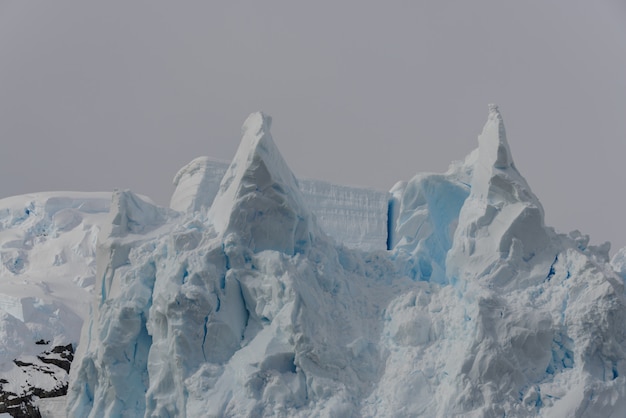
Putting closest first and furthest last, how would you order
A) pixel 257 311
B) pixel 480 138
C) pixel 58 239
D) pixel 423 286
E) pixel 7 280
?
pixel 257 311 → pixel 423 286 → pixel 480 138 → pixel 7 280 → pixel 58 239

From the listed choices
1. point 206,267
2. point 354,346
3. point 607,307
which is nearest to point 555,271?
point 607,307

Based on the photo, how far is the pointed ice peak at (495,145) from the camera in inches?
410

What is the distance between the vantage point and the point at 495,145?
10508 mm

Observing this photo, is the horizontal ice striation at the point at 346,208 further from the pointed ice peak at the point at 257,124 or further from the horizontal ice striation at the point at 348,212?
the pointed ice peak at the point at 257,124

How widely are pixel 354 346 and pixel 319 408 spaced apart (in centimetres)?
83

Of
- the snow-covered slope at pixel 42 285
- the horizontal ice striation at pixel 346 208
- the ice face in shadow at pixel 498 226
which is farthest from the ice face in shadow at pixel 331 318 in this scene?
the snow-covered slope at pixel 42 285

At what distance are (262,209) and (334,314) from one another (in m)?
1.34

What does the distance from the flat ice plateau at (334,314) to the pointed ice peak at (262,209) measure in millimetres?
17

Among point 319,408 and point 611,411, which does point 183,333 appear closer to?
point 319,408

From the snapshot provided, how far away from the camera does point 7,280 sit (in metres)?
15.4

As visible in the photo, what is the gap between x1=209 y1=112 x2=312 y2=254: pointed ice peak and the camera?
31.7ft

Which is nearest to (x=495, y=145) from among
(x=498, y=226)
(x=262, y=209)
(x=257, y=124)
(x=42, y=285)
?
(x=498, y=226)

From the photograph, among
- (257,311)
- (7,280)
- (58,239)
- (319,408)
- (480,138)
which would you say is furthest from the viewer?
(58,239)

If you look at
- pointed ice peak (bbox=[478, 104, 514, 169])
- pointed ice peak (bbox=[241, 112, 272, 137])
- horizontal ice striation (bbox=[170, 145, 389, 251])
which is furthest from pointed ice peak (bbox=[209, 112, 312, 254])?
horizontal ice striation (bbox=[170, 145, 389, 251])
